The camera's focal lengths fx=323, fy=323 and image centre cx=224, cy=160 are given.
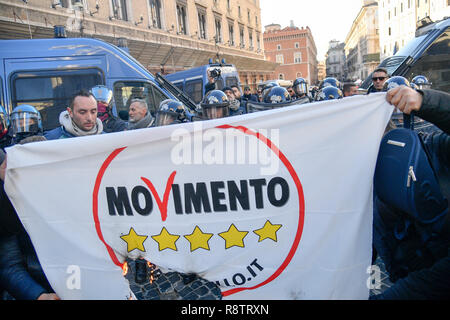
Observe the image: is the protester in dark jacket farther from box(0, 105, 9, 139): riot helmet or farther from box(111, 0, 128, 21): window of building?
box(111, 0, 128, 21): window of building

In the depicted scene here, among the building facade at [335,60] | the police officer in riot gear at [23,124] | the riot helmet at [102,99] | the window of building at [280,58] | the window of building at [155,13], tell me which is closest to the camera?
the police officer in riot gear at [23,124]

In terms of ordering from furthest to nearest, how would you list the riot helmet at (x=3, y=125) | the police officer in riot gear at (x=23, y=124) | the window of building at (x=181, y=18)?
the window of building at (x=181, y=18) < the police officer in riot gear at (x=23, y=124) < the riot helmet at (x=3, y=125)

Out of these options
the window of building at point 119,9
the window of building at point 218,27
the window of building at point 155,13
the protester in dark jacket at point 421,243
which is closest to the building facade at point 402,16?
the window of building at point 218,27

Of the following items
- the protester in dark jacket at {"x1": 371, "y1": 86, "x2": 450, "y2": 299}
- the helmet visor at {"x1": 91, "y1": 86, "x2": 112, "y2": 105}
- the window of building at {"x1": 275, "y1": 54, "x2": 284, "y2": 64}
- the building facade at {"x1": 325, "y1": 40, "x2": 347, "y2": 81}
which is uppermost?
the building facade at {"x1": 325, "y1": 40, "x2": 347, "y2": 81}

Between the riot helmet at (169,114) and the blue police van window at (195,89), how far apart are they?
466cm

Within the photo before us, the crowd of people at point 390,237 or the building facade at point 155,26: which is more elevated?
the building facade at point 155,26

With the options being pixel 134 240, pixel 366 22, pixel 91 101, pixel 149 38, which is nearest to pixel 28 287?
pixel 134 240

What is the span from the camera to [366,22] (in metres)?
70.9

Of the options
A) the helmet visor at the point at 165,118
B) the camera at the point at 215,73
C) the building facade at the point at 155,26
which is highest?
the building facade at the point at 155,26

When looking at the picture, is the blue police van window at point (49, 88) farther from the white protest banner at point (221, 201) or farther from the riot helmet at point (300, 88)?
the riot helmet at point (300, 88)

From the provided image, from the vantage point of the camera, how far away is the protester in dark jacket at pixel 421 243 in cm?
155

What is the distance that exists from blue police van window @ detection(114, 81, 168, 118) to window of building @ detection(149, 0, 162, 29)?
14.1 m

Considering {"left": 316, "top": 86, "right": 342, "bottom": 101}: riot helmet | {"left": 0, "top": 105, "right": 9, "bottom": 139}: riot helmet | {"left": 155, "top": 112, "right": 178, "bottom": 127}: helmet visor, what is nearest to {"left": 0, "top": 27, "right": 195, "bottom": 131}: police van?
{"left": 155, "top": 112, "right": 178, "bottom": 127}: helmet visor

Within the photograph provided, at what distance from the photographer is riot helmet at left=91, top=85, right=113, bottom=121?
5.38m
